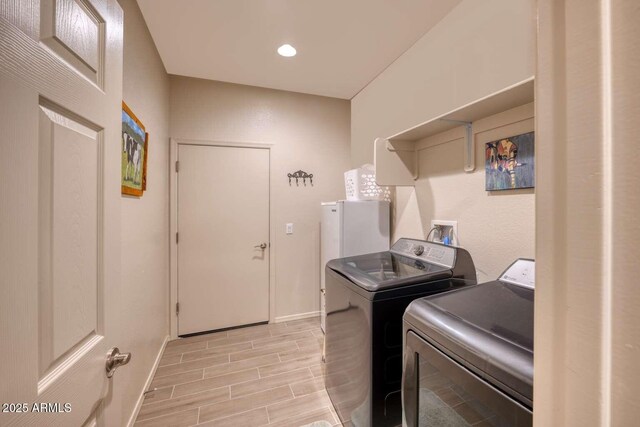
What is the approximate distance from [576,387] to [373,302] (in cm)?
95

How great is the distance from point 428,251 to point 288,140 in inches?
79.3

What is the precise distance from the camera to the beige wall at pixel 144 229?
5.02 feet

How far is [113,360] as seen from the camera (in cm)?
77

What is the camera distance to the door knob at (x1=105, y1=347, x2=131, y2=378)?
762mm

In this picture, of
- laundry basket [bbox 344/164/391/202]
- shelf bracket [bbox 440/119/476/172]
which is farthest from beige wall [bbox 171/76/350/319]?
shelf bracket [bbox 440/119/476/172]

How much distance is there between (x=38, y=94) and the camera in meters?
0.53

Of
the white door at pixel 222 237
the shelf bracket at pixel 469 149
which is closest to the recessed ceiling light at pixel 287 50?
the white door at pixel 222 237

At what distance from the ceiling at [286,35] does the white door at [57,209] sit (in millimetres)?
1149

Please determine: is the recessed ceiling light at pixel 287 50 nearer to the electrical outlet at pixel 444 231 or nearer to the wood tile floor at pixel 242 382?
the electrical outlet at pixel 444 231

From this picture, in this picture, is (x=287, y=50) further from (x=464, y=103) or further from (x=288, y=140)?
(x=464, y=103)

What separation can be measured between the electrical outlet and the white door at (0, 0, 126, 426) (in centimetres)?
173

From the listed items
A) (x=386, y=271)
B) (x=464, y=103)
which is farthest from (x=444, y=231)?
(x=464, y=103)

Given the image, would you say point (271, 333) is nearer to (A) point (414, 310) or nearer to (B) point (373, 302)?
(B) point (373, 302)

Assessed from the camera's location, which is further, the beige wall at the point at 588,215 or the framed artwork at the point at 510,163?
the framed artwork at the point at 510,163
